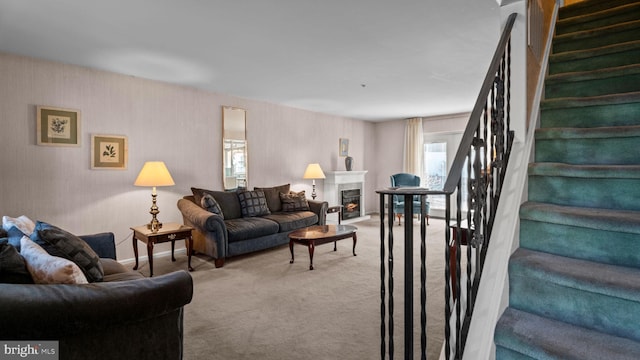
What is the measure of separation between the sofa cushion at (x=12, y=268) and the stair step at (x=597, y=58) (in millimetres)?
3349

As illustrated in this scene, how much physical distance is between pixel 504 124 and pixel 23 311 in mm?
2301

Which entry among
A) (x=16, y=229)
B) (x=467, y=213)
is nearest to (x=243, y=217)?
(x=16, y=229)

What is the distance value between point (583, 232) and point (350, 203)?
597 cm

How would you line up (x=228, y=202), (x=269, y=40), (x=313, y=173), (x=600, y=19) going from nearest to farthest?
(x=600, y=19) < (x=269, y=40) < (x=228, y=202) < (x=313, y=173)

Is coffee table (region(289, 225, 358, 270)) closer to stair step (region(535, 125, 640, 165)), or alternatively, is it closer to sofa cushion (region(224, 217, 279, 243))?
sofa cushion (region(224, 217, 279, 243))

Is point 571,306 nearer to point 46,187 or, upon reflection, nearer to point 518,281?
point 518,281

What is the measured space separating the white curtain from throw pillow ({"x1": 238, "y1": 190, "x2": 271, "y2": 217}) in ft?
13.0

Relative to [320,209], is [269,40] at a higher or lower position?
higher

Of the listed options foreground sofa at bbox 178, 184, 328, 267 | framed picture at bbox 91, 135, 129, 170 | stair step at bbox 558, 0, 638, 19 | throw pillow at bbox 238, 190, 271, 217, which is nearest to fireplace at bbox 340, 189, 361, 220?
foreground sofa at bbox 178, 184, 328, 267

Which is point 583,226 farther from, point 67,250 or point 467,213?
point 67,250

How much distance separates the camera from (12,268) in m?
1.49

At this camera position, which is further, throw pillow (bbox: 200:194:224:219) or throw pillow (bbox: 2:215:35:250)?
throw pillow (bbox: 200:194:224:219)

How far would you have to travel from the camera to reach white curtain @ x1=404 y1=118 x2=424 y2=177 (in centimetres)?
748

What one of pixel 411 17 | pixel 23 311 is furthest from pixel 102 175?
pixel 411 17
